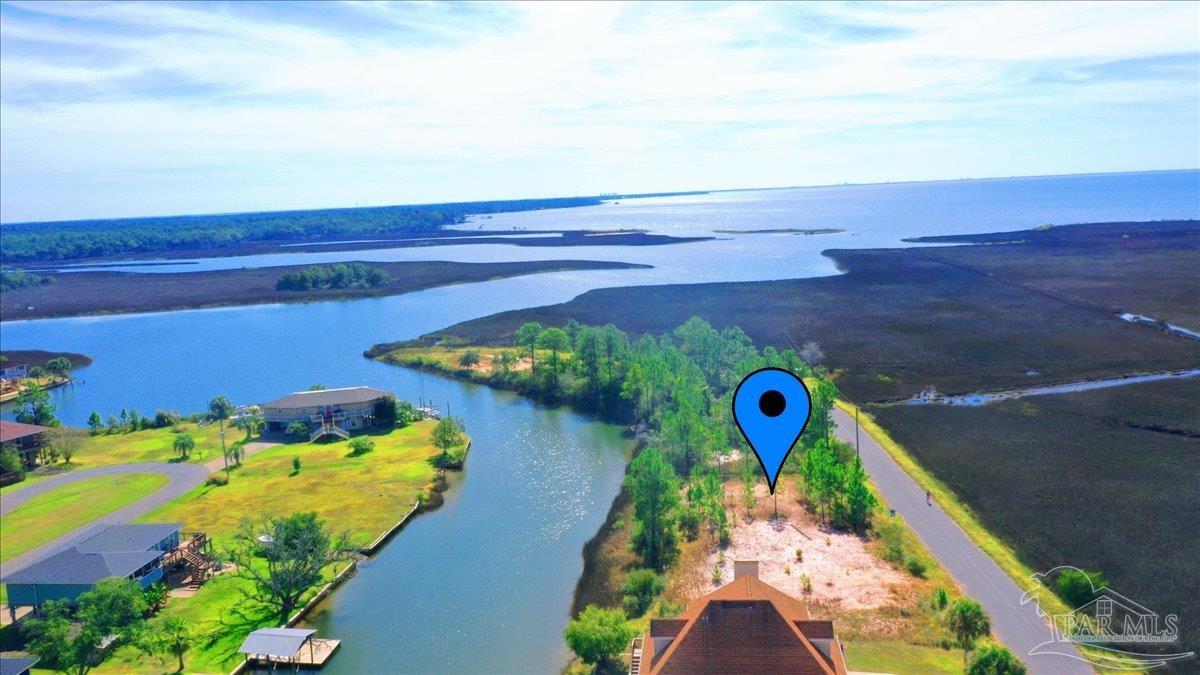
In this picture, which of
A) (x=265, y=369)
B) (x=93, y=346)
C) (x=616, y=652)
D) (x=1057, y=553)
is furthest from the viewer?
(x=93, y=346)

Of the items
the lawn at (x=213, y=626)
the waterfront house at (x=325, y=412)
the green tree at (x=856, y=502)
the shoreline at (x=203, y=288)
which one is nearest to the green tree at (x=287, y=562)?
the lawn at (x=213, y=626)

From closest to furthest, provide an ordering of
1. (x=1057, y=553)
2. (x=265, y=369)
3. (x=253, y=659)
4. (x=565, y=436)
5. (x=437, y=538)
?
(x=253, y=659) → (x=1057, y=553) → (x=437, y=538) → (x=565, y=436) → (x=265, y=369)

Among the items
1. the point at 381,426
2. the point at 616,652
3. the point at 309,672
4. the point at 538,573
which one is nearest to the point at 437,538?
the point at 538,573

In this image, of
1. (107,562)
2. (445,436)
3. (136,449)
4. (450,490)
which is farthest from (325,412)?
(107,562)

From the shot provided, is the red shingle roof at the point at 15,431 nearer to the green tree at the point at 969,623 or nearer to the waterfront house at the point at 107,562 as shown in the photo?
the waterfront house at the point at 107,562

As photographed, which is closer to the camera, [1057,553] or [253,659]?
[253,659]

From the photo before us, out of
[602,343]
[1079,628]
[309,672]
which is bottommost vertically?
[309,672]

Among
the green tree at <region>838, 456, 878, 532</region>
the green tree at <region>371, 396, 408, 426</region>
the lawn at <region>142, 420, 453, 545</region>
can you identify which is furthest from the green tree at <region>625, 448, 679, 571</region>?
the green tree at <region>371, 396, 408, 426</region>

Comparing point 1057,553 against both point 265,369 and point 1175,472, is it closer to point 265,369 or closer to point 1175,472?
point 1175,472
